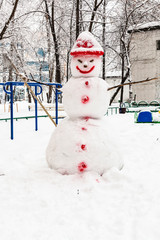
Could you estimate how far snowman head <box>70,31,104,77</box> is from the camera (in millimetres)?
3230

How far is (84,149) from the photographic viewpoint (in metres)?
3.04

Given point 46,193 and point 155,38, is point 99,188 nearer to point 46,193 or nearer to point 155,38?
point 46,193

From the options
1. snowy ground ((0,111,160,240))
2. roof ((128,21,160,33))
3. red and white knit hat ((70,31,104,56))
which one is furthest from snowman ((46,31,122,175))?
roof ((128,21,160,33))

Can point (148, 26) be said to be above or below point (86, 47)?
above

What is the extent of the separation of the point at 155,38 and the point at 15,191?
695 inches

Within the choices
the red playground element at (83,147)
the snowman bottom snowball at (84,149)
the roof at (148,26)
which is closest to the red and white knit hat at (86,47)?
the snowman bottom snowball at (84,149)

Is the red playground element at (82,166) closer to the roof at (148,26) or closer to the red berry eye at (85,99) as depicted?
the red berry eye at (85,99)

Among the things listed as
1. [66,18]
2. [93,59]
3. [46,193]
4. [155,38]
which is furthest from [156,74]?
[46,193]

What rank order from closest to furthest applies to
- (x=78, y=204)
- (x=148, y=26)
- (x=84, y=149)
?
(x=78, y=204) → (x=84, y=149) → (x=148, y=26)

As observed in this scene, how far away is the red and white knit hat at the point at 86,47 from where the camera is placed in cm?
321

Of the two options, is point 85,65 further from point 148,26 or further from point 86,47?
point 148,26

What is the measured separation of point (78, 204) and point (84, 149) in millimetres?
777

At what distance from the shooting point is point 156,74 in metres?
17.8

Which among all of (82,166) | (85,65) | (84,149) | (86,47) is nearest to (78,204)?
(82,166)
